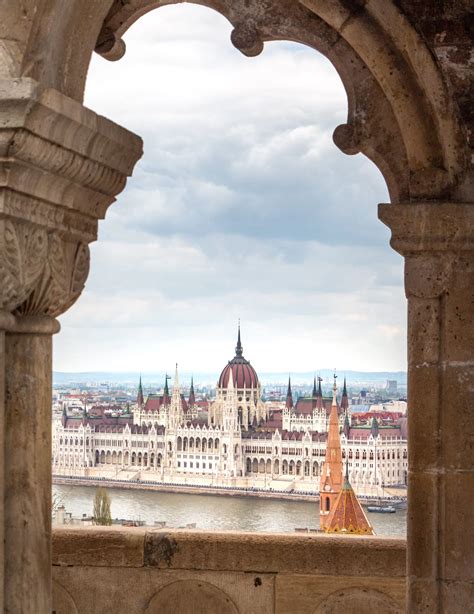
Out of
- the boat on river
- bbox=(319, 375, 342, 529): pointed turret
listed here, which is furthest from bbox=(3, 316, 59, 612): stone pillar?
the boat on river

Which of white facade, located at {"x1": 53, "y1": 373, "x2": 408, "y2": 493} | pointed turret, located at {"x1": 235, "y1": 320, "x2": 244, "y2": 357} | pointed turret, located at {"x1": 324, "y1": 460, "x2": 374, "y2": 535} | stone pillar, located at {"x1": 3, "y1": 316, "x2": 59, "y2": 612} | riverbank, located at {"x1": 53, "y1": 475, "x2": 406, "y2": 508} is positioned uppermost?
pointed turret, located at {"x1": 235, "y1": 320, "x2": 244, "y2": 357}

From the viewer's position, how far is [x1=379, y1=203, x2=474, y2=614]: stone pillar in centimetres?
201

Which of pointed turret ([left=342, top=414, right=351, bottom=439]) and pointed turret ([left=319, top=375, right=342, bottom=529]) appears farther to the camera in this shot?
pointed turret ([left=342, top=414, right=351, bottom=439])

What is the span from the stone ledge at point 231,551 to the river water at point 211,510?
3015 centimetres

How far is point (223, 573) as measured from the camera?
2557 millimetres

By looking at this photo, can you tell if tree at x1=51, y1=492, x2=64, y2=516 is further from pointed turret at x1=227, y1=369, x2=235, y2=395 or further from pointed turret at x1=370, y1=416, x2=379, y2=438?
pointed turret at x1=370, y1=416, x2=379, y2=438

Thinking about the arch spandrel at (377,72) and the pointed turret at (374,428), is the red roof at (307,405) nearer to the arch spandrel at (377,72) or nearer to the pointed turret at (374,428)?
the pointed turret at (374,428)

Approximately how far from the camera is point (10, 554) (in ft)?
4.30

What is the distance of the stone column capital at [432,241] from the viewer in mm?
2004

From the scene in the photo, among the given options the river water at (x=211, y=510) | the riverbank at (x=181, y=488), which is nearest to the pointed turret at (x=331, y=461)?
the river water at (x=211, y=510)

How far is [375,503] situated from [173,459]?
11.6 m

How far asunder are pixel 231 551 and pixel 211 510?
130 feet

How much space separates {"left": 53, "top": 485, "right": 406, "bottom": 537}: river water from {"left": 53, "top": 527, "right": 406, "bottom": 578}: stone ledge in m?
30.1

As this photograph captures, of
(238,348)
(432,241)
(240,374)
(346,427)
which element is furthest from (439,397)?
(240,374)
